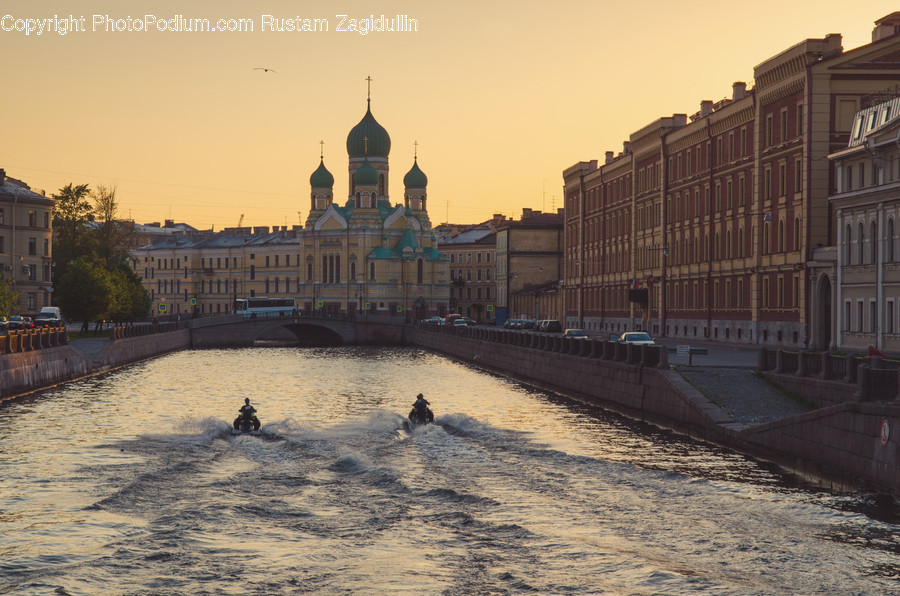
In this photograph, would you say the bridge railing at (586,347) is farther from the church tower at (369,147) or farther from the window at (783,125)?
→ the church tower at (369,147)

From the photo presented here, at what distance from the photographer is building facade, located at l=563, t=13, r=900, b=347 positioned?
63.3 metres

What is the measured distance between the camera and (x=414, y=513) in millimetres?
27281

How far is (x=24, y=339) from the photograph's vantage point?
56.7 meters

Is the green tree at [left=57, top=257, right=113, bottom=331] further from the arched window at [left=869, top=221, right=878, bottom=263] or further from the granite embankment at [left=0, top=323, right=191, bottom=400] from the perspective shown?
the arched window at [left=869, top=221, right=878, bottom=263]

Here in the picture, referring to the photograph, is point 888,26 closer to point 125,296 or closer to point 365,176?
point 125,296

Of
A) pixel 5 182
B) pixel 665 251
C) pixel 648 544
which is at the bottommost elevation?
pixel 648 544

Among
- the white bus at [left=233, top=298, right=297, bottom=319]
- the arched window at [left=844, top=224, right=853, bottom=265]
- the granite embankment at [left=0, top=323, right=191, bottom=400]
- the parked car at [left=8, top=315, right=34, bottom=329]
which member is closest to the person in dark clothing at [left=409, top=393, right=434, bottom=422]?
the granite embankment at [left=0, top=323, right=191, bottom=400]

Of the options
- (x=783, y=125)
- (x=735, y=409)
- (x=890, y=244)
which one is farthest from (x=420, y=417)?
(x=783, y=125)

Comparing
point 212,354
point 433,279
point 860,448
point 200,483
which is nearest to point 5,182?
point 212,354

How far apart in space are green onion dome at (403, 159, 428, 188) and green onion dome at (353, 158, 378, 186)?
11.3m

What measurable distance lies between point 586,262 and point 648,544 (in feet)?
301

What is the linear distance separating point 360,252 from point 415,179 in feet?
68.9

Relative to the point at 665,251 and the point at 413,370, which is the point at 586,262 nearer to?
the point at 665,251

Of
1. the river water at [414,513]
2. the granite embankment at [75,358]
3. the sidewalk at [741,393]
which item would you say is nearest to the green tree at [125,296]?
the granite embankment at [75,358]
